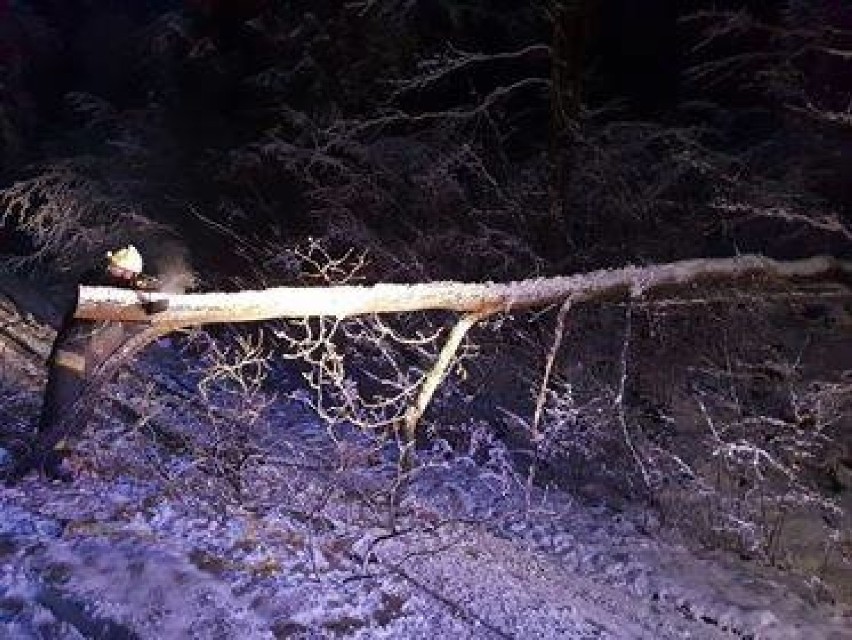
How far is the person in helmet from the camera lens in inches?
264

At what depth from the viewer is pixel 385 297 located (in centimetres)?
668

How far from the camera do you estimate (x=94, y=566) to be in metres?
6.06

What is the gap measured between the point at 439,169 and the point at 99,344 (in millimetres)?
5366

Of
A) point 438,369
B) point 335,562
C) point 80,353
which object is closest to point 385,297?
point 438,369

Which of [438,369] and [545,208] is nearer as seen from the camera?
[438,369]

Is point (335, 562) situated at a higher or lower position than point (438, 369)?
lower

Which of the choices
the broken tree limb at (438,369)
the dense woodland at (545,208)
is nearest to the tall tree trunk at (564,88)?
the dense woodland at (545,208)

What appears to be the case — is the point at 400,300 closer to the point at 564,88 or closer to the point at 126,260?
the point at 126,260

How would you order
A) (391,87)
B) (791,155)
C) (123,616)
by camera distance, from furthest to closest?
(391,87) < (791,155) < (123,616)

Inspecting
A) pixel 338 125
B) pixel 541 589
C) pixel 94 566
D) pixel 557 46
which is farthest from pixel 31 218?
pixel 541 589

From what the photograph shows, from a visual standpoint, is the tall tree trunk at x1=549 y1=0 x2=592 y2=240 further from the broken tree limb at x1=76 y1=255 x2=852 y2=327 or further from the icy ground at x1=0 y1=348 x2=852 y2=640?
the icy ground at x1=0 y1=348 x2=852 y2=640

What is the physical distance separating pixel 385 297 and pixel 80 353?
222 centimetres

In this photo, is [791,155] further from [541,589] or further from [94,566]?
[94,566]

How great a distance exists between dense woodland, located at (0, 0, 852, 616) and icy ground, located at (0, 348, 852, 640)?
1.81 ft
